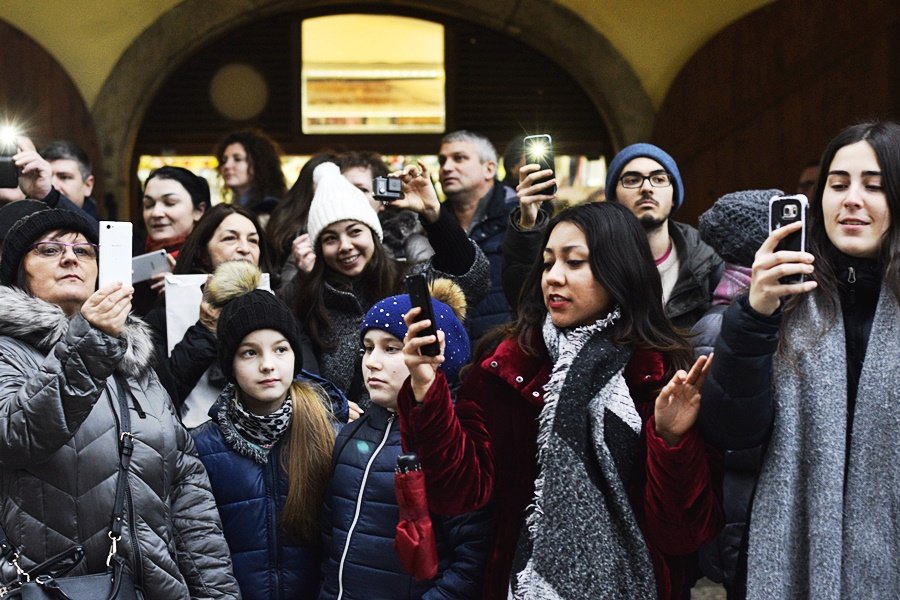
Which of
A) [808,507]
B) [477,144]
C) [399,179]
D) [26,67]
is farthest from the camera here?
[26,67]

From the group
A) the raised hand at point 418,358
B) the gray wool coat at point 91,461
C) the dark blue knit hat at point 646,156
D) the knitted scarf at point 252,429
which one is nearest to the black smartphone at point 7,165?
the gray wool coat at point 91,461

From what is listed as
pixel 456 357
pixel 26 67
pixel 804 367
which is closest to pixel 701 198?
pixel 26 67

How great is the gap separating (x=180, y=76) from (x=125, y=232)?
553 centimetres

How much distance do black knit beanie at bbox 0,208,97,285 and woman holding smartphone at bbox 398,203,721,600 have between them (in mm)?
1308

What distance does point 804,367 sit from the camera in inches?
124

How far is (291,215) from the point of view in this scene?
5.91 meters

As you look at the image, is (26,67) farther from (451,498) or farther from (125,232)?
(451,498)

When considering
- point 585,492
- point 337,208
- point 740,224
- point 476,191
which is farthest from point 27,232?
point 476,191

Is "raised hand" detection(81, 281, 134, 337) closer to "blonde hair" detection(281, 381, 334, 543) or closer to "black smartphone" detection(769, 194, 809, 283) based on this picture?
"blonde hair" detection(281, 381, 334, 543)

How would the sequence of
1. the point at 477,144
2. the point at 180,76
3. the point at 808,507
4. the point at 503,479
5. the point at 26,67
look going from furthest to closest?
1. the point at 180,76
2. the point at 26,67
3. the point at 477,144
4. the point at 503,479
5. the point at 808,507

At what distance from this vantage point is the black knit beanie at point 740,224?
13.4 feet

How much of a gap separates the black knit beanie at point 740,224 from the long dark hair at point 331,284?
1367 mm

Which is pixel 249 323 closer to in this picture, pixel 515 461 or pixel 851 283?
pixel 515 461

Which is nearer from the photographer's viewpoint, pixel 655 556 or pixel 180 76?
pixel 655 556
